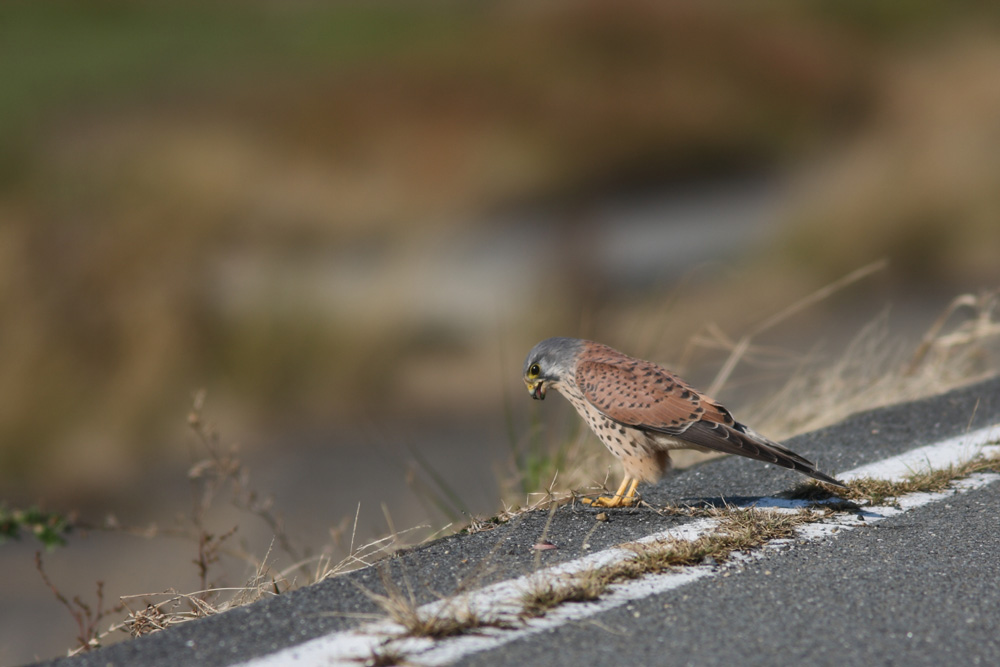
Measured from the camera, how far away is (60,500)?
7.79 meters

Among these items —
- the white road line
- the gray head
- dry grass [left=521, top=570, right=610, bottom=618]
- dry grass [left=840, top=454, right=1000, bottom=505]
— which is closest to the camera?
the white road line

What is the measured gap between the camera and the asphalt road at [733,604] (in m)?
2.23

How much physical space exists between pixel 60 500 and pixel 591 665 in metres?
6.75

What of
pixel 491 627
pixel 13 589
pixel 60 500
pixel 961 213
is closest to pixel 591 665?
pixel 491 627

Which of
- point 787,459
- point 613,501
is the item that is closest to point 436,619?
point 613,501

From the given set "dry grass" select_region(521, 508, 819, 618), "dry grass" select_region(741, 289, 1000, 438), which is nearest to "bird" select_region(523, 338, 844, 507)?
"dry grass" select_region(521, 508, 819, 618)

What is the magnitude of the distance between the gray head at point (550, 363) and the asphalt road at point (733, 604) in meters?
0.46

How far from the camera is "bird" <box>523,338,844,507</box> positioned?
3.05 meters

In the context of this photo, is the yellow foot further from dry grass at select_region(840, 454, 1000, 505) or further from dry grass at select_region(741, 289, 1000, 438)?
dry grass at select_region(741, 289, 1000, 438)

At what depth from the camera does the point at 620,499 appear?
10.7 feet

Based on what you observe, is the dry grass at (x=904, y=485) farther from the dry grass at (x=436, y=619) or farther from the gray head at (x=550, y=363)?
the dry grass at (x=436, y=619)

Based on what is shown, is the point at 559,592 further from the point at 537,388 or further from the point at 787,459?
the point at 537,388

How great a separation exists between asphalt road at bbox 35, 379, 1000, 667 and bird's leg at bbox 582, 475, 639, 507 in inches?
1.2

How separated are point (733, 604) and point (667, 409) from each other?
31.8 inches
